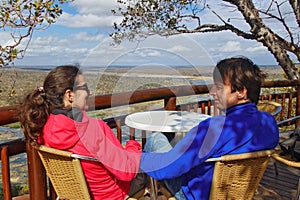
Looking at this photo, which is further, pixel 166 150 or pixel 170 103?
pixel 170 103

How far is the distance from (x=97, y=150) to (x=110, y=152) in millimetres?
69

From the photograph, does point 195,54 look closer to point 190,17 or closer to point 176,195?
point 176,195

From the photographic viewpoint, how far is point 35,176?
185 cm

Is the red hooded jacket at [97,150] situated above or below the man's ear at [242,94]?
below

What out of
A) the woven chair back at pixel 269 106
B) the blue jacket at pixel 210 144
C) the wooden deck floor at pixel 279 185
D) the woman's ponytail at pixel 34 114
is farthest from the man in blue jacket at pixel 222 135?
the woven chair back at pixel 269 106

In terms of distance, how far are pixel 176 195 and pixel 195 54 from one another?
77 cm

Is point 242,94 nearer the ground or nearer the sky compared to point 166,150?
nearer the sky

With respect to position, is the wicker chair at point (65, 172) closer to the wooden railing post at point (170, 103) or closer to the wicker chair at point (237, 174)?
the wicker chair at point (237, 174)

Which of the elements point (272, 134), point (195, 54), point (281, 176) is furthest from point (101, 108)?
point (281, 176)

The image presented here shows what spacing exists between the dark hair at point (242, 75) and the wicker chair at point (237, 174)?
0.32 meters

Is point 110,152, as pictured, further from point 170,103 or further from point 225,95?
point 170,103

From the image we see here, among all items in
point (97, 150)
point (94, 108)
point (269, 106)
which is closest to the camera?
point (97, 150)

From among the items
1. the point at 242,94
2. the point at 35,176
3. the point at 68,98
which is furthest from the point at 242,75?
the point at 35,176

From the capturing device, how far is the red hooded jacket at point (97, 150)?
1464 mm
